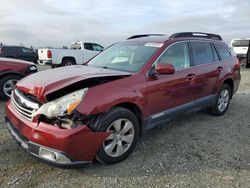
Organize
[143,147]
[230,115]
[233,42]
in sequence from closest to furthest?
[143,147], [230,115], [233,42]

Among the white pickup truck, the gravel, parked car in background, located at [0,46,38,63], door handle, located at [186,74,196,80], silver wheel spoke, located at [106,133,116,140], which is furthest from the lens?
parked car in background, located at [0,46,38,63]

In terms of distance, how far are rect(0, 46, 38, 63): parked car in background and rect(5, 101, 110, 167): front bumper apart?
18.6 meters

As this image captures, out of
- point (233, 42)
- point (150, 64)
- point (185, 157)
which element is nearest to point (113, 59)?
point (150, 64)

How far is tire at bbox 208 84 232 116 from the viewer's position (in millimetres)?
6016

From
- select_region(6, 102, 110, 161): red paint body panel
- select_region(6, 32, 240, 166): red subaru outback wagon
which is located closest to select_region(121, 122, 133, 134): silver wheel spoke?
select_region(6, 32, 240, 166): red subaru outback wagon

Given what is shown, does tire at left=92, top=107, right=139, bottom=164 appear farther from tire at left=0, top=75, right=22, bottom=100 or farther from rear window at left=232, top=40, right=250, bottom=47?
rear window at left=232, top=40, right=250, bottom=47

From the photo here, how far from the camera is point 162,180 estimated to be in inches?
134

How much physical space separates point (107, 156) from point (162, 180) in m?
0.74

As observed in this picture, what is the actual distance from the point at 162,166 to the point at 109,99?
115 centimetres

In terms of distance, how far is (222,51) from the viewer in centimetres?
616

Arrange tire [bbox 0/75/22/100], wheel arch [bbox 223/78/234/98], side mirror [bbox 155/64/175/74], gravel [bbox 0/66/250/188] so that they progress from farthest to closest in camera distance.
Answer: tire [bbox 0/75/22/100] → wheel arch [bbox 223/78/234/98] → side mirror [bbox 155/64/175/74] → gravel [bbox 0/66/250/188]

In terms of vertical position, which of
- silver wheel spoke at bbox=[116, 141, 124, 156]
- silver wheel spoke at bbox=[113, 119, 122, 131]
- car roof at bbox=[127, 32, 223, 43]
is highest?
car roof at bbox=[127, 32, 223, 43]

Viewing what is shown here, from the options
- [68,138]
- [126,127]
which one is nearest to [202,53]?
[126,127]

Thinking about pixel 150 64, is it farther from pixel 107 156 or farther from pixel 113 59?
pixel 107 156
